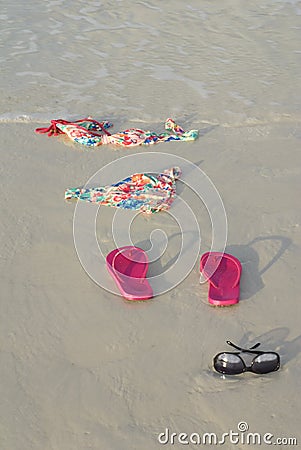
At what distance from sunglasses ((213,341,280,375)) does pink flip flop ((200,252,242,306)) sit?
0.44m

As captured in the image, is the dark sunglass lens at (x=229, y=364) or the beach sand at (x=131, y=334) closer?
the beach sand at (x=131, y=334)

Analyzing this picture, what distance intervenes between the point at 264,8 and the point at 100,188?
203 inches

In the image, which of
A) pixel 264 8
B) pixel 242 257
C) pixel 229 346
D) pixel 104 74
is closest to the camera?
pixel 229 346

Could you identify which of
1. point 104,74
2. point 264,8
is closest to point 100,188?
point 104,74

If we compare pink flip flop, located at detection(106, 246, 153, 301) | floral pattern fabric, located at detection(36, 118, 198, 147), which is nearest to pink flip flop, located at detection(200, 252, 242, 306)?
pink flip flop, located at detection(106, 246, 153, 301)

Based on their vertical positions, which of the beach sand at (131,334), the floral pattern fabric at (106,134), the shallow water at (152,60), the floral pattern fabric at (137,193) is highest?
the shallow water at (152,60)

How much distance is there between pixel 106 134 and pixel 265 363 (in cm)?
276

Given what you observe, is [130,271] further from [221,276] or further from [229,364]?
[229,364]

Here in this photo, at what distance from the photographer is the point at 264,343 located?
2834 millimetres

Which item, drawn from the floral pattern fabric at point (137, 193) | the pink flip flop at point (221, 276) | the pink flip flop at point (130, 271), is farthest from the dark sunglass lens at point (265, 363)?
the floral pattern fabric at point (137, 193)

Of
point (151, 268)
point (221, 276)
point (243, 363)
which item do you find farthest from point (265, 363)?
point (151, 268)

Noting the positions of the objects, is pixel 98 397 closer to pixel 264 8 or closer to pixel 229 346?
pixel 229 346

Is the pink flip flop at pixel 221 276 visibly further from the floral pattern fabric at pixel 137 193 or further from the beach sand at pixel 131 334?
the floral pattern fabric at pixel 137 193

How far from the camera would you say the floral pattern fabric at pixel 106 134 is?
4.61m
